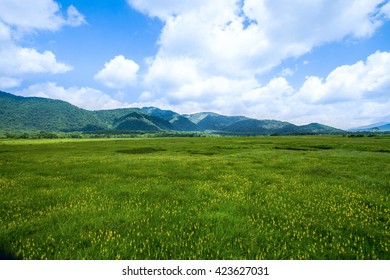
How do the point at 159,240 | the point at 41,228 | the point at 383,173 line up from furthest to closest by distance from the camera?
the point at 383,173 < the point at 41,228 < the point at 159,240

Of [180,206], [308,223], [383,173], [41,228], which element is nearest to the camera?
[41,228]

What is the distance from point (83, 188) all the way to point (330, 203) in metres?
14.0

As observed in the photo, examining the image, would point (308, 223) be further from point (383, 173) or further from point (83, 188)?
point (383, 173)

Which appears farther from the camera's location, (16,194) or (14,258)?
(16,194)

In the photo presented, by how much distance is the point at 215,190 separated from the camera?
Result: 551 inches

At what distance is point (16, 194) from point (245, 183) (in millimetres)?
14052

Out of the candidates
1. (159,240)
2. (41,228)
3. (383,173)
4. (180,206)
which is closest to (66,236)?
(41,228)

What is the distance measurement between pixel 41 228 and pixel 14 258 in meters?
1.83
